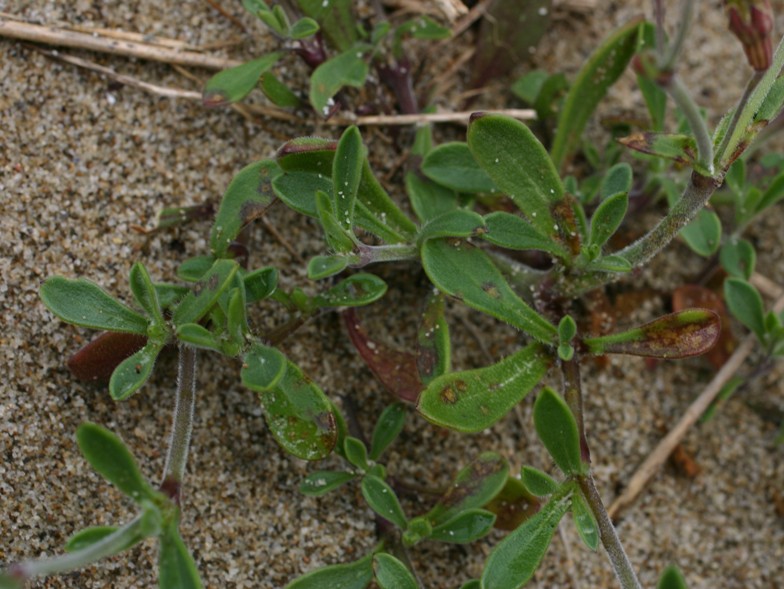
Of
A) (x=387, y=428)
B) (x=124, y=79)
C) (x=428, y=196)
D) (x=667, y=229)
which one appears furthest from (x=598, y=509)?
(x=124, y=79)

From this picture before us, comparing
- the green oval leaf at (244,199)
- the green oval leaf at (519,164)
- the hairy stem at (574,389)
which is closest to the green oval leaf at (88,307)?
the green oval leaf at (244,199)

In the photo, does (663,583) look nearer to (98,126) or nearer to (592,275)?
(592,275)

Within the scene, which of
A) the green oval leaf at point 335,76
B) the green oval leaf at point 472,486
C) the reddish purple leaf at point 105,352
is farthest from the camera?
the green oval leaf at point 335,76

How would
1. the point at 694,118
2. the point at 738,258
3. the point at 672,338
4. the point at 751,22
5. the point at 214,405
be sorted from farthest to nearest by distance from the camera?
the point at 738,258, the point at 214,405, the point at 672,338, the point at 694,118, the point at 751,22

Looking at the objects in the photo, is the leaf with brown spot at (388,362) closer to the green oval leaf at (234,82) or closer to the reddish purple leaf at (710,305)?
the green oval leaf at (234,82)

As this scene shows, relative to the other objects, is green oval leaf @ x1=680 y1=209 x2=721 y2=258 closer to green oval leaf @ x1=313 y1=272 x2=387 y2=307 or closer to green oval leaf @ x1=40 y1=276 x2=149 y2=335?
green oval leaf @ x1=313 y1=272 x2=387 y2=307

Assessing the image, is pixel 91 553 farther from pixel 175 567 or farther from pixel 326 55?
pixel 326 55

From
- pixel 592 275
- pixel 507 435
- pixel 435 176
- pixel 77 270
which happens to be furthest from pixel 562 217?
pixel 77 270

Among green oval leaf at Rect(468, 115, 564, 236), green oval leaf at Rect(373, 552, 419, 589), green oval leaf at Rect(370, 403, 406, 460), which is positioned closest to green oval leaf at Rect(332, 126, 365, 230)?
green oval leaf at Rect(468, 115, 564, 236)
